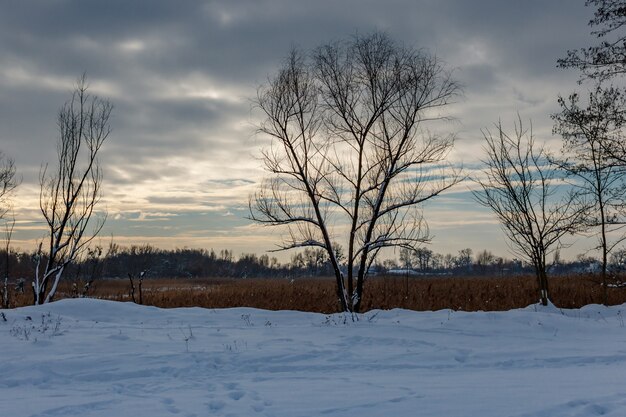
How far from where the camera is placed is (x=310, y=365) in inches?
264

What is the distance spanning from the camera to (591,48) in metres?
12.7

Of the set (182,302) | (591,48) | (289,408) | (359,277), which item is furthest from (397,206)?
(182,302)

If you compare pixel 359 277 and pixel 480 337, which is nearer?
pixel 480 337

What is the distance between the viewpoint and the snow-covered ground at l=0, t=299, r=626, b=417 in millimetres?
4594

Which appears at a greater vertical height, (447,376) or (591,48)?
(591,48)

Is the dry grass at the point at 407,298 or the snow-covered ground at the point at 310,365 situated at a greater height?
the dry grass at the point at 407,298

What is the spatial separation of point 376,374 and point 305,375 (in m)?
0.88

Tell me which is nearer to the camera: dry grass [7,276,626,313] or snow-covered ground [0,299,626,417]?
snow-covered ground [0,299,626,417]

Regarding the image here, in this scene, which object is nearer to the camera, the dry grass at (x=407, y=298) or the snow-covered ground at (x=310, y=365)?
the snow-covered ground at (x=310, y=365)

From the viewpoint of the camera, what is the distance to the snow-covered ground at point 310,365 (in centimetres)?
459

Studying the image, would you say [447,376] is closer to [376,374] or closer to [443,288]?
[376,374]

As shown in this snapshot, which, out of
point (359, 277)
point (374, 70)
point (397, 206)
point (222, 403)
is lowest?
point (222, 403)

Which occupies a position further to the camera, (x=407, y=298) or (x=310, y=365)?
(x=407, y=298)

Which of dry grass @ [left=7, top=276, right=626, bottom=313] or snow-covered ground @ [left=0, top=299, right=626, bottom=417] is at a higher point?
dry grass @ [left=7, top=276, right=626, bottom=313]
